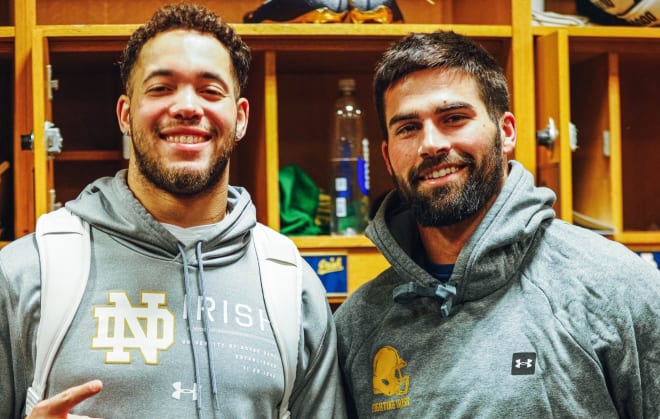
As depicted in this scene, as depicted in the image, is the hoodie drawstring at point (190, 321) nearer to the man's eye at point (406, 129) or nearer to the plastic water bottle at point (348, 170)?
the man's eye at point (406, 129)

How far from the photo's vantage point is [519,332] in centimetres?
132

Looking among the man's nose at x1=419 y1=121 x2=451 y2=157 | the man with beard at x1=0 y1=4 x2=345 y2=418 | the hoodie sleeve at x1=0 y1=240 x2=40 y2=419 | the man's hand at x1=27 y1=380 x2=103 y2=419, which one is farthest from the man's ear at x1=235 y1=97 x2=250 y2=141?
the man's hand at x1=27 y1=380 x2=103 y2=419

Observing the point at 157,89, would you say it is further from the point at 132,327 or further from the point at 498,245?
the point at 498,245

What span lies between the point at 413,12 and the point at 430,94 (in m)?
0.90

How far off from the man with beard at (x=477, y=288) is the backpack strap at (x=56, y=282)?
1.64 feet

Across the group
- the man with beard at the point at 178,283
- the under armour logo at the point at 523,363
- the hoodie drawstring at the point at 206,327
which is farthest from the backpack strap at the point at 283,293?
the under armour logo at the point at 523,363

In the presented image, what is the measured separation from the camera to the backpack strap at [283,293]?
1351 mm

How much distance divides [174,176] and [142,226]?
97 mm

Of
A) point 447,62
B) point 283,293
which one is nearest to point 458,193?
point 447,62

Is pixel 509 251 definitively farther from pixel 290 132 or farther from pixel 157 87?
pixel 290 132

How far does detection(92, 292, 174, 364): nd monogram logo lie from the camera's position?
1248 mm

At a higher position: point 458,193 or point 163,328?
point 458,193

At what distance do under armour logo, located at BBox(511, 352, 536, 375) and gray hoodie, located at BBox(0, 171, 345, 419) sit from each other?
316 millimetres

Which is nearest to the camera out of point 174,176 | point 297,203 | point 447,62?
point 174,176
